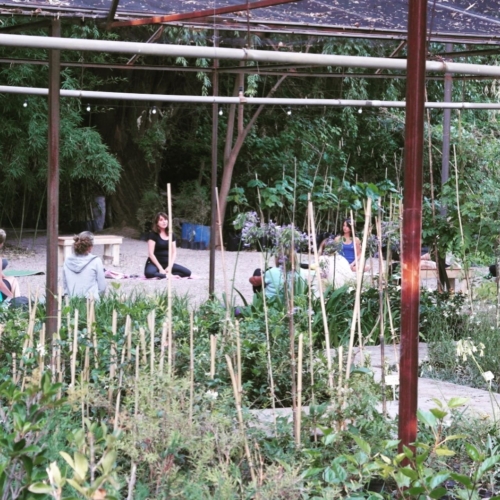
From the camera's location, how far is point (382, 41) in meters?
6.35

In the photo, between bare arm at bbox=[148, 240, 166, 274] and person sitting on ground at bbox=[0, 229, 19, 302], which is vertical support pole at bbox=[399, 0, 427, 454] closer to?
person sitting on ground at bbox=[0, 229, 19, 302]

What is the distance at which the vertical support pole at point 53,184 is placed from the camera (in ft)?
13.6

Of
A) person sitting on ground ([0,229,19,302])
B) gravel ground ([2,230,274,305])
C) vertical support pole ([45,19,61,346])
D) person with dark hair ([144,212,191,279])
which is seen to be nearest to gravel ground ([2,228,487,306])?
gravel ground ([2,230,274,305])

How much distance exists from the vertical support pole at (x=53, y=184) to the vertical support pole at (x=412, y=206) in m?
2.02

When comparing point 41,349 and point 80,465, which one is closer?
point 80,465

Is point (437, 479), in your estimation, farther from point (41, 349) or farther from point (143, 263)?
point (143, 263)

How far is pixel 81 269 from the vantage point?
22.2 feet

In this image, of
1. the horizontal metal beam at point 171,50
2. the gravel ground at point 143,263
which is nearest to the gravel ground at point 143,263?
the gravel ground at point 143,263

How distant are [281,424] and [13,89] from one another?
3.90 meters

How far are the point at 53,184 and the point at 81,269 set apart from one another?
2.55 m

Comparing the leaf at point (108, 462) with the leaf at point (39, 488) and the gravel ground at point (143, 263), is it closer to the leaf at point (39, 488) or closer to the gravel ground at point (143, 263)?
the leaf at point (39, 488)

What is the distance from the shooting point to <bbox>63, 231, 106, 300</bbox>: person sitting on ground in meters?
6.75

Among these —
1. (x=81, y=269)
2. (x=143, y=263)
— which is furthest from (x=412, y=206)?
(x=143, y=263)

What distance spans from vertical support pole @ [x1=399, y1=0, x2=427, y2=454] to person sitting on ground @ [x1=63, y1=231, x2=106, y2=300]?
4.44m
